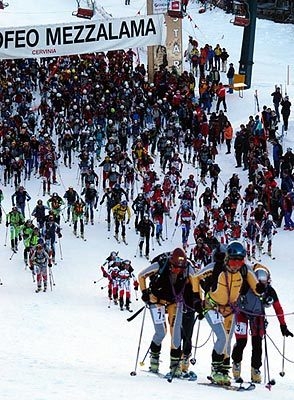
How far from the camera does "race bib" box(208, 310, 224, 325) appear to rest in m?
11.2

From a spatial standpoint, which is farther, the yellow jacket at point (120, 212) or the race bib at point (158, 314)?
the yellow jacket at point (120, 212)

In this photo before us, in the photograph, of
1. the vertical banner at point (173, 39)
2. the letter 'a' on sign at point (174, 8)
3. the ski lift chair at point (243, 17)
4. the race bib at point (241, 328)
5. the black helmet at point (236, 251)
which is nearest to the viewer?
the black helmet at point (236, 251)

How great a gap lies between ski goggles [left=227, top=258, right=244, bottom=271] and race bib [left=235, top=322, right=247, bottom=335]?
2.64ft

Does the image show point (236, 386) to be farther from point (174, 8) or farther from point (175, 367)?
point (174, 8)

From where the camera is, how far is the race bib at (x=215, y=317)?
11195 millimetres

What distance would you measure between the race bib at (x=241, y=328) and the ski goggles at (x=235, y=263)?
81 cm

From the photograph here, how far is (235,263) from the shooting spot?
429 inches

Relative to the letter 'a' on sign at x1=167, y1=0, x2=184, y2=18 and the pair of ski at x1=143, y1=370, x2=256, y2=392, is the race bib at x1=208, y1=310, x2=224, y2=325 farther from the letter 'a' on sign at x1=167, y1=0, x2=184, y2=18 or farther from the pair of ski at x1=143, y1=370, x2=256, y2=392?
the letter 'a' on sign at x1=167, y1=0, x2=184, y2=18

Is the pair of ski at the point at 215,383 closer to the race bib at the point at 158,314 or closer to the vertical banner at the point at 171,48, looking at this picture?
the race bib at the point at 158,314

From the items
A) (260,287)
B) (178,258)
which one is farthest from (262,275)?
(178,258)

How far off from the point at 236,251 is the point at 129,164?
17036 millimetres

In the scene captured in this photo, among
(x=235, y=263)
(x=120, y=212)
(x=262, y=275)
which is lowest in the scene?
(x=120, y=212)

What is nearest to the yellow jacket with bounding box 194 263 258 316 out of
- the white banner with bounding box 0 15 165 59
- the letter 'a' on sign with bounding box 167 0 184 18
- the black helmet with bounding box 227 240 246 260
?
the black helmet with bounding box 227 240 246 260

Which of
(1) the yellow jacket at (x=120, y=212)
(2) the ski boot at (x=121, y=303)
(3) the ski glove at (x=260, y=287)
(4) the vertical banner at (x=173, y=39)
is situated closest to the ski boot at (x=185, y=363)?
(3) the ski glove at (x=260, y=287)
